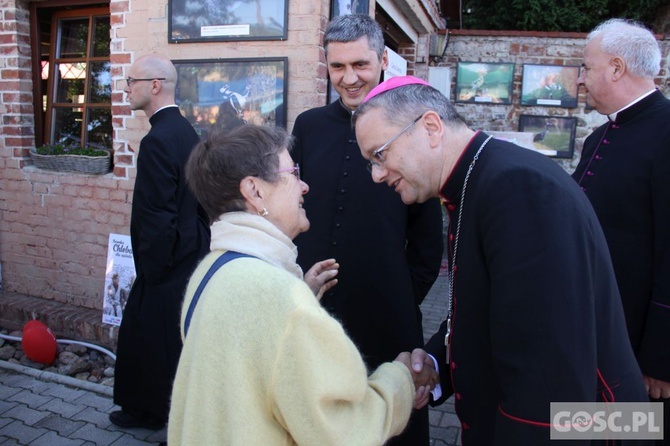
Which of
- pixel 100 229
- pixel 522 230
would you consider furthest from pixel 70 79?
pixel 522 230

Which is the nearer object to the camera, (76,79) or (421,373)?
(421,373)

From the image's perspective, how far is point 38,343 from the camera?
163 inches

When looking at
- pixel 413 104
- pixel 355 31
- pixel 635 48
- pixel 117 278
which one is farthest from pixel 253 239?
pixel 117 278

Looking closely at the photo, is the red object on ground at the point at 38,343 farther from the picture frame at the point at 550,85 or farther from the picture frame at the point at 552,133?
the picture frame at the point at 550,85

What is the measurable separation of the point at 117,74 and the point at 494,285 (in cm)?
391

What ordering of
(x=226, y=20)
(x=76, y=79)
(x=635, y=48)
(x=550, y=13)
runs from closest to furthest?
(x=635, y=48) → (x=226, y=20) → (x=76, y=79) → (x=550, y=13)

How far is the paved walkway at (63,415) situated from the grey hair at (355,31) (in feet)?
7.96

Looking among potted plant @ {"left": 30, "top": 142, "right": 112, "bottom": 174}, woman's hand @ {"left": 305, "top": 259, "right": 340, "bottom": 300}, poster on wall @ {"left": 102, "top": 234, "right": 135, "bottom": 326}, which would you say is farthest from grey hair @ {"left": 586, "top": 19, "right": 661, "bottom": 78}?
potted plant @ {"left": 30, "top": 142, "right": 112, "bottom": 174}

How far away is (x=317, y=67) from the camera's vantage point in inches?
145

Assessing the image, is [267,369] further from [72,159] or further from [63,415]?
[72,159]

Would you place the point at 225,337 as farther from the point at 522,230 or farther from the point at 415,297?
the point at 415,297

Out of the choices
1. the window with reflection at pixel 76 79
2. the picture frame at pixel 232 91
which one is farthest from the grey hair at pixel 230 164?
the window with reflection at pixel 76 79

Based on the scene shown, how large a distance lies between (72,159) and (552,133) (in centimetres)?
637

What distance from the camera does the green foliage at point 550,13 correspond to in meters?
12.2
